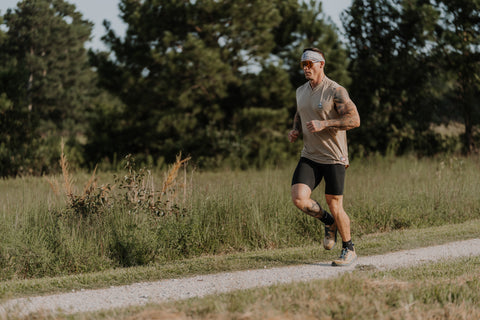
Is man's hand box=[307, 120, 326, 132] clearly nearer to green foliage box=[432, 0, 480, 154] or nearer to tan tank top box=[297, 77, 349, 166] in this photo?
tan tank top box=[297, 77, 349, 166]

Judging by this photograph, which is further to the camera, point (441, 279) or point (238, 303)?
point (441, 279)

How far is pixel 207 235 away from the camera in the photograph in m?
8.65

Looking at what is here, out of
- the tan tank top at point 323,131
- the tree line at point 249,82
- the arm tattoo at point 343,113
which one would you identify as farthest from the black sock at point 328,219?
the tree line at point 249,82

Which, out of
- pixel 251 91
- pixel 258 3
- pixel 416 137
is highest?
pixel 258 3

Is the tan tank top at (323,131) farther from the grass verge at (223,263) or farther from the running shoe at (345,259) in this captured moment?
the grass verge at (223,263)

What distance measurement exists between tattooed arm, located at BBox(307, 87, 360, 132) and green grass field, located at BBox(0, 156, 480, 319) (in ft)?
5.64

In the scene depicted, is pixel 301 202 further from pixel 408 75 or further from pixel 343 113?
pixel 408 75

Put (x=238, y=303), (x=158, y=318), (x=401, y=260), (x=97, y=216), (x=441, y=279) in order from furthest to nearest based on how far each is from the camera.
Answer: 1. (x=97, y=216)
2. (x=401, y=260)
3. (x=441, y=279)
4. (x=238, y=303)
5. (x=158, y=318)

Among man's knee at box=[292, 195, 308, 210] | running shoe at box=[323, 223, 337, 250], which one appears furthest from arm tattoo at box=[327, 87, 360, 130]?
running shoe at box=[323, 223, 337, 250]

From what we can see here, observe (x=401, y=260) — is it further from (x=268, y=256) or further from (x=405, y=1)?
(x=405, y=1)

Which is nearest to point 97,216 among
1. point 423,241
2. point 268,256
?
point 268,256

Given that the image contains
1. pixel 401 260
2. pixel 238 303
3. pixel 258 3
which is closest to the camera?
pixel 238 303

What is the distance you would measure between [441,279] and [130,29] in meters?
21.5

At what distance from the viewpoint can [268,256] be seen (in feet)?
24.6
